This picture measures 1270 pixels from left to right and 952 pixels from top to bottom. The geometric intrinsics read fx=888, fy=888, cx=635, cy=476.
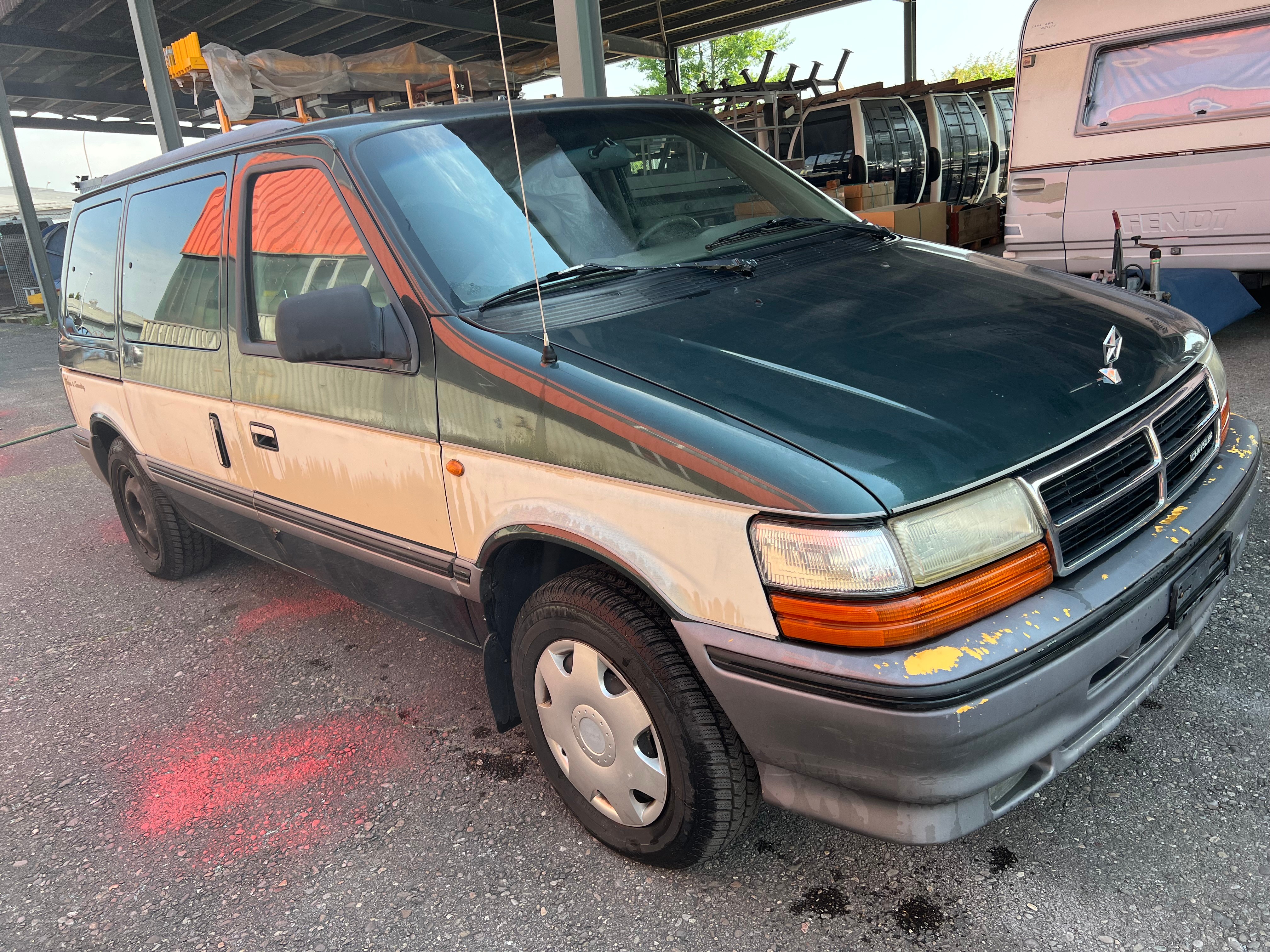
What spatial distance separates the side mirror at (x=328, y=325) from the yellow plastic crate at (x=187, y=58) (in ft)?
23.3

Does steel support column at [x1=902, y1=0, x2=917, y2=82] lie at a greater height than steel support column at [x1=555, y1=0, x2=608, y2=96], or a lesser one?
greater

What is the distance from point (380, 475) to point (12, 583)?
3459 millimetres

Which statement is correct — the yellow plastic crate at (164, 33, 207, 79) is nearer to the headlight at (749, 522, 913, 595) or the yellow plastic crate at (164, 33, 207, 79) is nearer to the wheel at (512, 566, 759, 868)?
the wheel at (512, 566, 759, 868)

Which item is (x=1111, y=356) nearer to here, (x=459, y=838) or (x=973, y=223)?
(x=459, y=838)

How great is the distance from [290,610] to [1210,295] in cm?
589

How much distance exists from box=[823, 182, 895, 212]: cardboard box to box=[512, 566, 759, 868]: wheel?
7.88 meters

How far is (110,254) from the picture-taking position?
3990 millimetres

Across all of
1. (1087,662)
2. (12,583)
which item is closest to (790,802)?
(1087,662)

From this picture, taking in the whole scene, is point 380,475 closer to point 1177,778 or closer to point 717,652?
point 717,652

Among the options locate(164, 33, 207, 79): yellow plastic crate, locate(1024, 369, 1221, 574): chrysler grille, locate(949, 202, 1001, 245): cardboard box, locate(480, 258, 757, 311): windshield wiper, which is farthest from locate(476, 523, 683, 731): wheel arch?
locate(949, 202, 1001, 245): cardboard box

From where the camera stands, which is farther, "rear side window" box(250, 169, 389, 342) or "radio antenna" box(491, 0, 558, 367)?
"rear side window" box(250, 169, 389, 342)

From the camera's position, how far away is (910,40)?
60.8 ft

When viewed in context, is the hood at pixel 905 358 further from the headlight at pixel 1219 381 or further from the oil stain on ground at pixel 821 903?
the oil stain on ground at pixel 821 903

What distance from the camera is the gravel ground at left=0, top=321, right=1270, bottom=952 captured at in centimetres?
200
